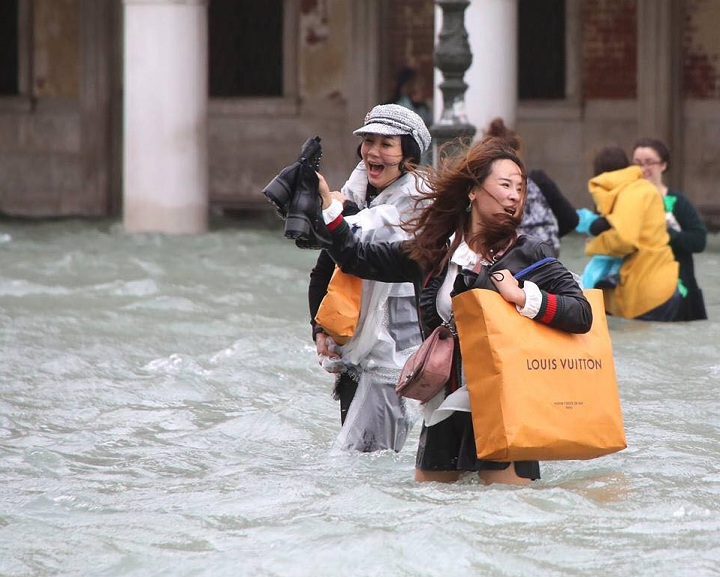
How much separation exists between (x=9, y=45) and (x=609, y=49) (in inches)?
281

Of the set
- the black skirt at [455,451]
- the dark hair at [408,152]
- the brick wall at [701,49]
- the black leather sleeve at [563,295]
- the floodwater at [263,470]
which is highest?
the brick wall at [701,49]

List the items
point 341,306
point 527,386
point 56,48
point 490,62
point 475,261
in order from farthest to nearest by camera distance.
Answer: point 56,48 → point 490,62 → point 341,306 → point 475,261 → point 527,386

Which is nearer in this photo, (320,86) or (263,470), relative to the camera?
(263,470)

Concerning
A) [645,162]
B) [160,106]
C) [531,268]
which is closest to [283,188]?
[531,268]

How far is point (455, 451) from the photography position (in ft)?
18.2

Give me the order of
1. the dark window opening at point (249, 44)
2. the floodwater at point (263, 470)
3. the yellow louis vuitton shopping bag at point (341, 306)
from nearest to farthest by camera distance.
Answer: the floodwater at point (263, 470) → the yellow louis vuitton shopping bag at point (341, 306) → the dark window opening at point (249, 44)

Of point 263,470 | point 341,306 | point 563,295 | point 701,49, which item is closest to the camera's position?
point 563,295

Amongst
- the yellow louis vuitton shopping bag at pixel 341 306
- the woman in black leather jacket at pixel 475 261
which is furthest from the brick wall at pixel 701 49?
the woman in black leather jacket at pixel 475 261

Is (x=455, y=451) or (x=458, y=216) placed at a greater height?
(x=458, y=216)

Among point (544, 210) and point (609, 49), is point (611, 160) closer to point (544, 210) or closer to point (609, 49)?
point (544, 210)

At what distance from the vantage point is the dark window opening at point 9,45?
66.8 feet

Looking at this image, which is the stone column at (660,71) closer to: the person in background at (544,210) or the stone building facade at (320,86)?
the stone building facade at (320,86)

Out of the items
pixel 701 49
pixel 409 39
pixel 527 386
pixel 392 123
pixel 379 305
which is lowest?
pixel 527 386

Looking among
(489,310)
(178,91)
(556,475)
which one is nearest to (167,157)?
(178,91)
